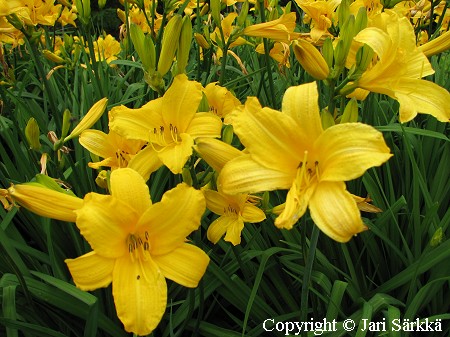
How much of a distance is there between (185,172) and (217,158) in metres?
0.18

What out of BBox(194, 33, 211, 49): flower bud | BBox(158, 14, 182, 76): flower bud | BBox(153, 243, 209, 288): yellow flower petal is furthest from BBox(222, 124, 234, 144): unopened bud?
BBox(194, 33, 211, 49): flower bud

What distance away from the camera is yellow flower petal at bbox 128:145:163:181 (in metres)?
1.09

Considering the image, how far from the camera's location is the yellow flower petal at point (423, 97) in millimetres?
1001

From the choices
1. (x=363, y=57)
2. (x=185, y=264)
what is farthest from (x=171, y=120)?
(x=363, y=57)

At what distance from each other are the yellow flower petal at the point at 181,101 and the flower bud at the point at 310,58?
258 millimetres

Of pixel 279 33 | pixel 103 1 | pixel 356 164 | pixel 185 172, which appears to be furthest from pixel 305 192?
pixel 103 1

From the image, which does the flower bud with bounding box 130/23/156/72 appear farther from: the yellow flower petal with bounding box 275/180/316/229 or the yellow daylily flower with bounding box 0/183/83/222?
the yellow flower petal with bounding box 275/180/316/229

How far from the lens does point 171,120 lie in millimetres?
1124

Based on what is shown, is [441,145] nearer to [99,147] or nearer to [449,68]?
[449,68]

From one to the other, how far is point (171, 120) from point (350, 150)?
473mm

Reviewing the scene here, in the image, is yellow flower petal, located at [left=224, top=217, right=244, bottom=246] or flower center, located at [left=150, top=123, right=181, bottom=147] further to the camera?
yellow flower petal, located at [left=224, top=217, right=244, bottom=246]

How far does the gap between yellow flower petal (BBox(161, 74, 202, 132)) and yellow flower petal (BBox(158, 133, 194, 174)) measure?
60 millimetres

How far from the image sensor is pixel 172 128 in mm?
1139

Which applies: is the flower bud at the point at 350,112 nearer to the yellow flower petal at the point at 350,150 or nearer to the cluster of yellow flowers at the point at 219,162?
the cluster of yellow flowers at the point at 219,162
